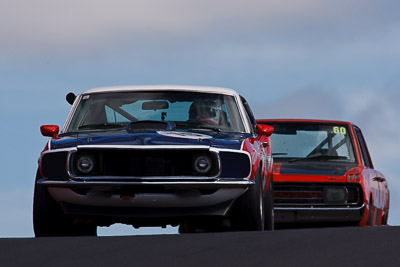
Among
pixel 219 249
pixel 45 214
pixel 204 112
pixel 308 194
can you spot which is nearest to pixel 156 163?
pixel 45 214

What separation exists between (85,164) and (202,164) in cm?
105

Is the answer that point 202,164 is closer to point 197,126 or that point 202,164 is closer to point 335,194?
point 197,126

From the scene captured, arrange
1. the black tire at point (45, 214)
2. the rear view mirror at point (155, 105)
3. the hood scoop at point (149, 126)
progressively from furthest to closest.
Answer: the rear view mirror at point (155, 105), the hood scoop at point (149, 126), the black tire at point (45, 214)

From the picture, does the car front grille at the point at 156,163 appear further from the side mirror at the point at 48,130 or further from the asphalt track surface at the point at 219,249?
the asphalt track surface at the point at 219,249

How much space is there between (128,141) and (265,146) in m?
2.67

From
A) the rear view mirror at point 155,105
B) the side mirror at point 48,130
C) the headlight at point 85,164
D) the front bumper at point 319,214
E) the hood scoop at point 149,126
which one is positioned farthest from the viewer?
the front bumper at point 319,214

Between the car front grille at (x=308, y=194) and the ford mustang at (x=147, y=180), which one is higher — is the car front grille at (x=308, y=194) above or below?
below

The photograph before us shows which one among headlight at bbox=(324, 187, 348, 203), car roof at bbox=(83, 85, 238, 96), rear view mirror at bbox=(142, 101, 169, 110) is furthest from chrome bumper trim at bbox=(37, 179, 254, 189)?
headlight at bbox=(324, 187, 348, 203)

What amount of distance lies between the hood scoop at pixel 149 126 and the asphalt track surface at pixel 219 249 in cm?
204

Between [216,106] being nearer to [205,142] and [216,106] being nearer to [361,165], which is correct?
[205,142]

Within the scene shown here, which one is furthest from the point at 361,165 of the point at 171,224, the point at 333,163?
the point at 171,224

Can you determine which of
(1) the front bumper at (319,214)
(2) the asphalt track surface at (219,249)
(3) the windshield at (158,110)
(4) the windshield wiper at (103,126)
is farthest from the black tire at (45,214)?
(1) the front bumper at (319,214)

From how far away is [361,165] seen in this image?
1456 centimetres

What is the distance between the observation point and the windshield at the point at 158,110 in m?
Result: 10.4
